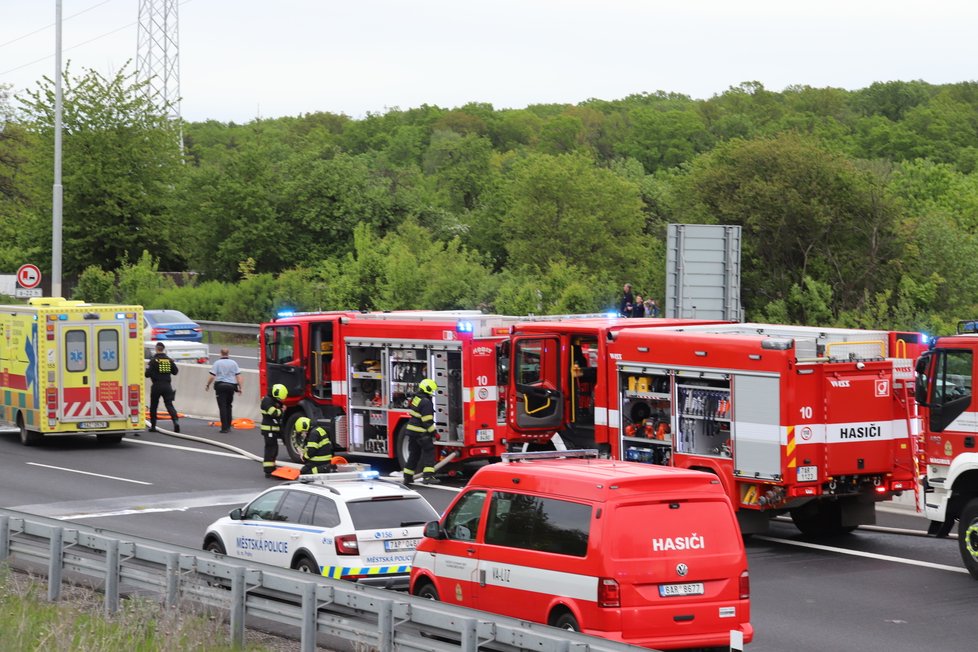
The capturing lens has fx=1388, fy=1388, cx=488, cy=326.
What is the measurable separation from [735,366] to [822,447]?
4.68 feet

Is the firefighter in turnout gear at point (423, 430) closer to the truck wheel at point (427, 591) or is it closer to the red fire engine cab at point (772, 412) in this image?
the red fire engine cab at point (772, 412)

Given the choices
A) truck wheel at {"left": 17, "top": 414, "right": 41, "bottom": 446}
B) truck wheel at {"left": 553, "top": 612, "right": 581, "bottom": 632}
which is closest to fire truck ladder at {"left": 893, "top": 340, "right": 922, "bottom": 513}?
truck wheel at {"left": 553, "top": 612, "right": 581, "bottom": 632}

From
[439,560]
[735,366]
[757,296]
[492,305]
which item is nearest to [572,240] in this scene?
[757,296]

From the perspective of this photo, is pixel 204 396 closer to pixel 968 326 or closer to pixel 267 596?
pixel 968 326

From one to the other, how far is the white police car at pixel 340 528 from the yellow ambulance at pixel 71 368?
43.9 feet

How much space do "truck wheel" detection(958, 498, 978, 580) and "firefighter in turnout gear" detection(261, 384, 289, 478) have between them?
1127 centimetres

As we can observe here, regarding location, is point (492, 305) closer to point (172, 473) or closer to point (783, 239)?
point (783, 239)

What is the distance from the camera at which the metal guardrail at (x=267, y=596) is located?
30.3ft

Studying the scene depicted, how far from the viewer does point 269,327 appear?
82.5 ft

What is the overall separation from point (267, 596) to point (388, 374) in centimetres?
1089

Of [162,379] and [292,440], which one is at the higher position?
[162,379]

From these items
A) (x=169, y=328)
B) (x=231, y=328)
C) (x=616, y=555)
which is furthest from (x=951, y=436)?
(x=231, y=328)

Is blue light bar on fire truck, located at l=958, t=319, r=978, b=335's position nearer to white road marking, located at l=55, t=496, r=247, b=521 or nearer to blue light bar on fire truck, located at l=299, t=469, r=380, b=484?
blue light bar on fire truck, located at l=299, t=469, r=380, b=484

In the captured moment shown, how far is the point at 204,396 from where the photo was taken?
106 ft
